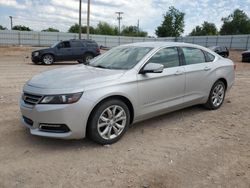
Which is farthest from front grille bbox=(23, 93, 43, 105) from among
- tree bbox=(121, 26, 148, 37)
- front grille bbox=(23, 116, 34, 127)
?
tree bbox=(121, 26, 148, 37)

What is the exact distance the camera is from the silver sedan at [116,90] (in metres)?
3.93

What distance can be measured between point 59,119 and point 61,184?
963mm

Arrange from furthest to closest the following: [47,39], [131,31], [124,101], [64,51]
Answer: [131,31]
[47,39]
[64,51]
[124,101]

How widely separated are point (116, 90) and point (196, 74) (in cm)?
208

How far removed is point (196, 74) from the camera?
5.61 meters

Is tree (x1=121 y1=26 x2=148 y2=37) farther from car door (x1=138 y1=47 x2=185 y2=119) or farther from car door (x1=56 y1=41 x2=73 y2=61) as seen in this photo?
car door (x1=138 y1=47 x2=185 y2=119)

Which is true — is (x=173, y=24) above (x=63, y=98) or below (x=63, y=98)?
above

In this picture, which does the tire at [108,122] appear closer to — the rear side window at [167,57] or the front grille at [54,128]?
the front grille at [54,128]

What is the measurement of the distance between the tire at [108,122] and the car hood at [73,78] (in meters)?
0.37

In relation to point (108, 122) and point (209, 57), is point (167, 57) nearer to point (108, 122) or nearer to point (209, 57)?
point (209, 57)

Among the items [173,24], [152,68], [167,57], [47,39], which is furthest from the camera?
[173,24]

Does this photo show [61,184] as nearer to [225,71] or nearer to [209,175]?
[209,175]

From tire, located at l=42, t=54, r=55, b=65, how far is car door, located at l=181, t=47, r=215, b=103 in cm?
1377

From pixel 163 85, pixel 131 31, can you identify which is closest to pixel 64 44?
pixel 163 85
